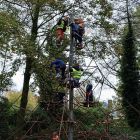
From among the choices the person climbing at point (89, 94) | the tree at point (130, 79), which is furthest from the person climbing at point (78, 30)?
the tree at point (130, 79)

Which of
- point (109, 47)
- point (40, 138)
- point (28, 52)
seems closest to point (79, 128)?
point (40, 138)

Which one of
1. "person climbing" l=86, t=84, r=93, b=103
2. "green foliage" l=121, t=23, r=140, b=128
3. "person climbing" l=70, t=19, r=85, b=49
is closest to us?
"person climbing" l=86, t=84, r=93, b=103

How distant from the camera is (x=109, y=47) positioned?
22.9 m

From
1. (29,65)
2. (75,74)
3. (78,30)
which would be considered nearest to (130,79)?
(29,65)

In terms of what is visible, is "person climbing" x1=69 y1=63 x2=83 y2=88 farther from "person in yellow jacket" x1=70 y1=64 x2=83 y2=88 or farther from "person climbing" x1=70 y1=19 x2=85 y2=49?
"person climbing" x1=70 y1=19 x2=85 y2=49

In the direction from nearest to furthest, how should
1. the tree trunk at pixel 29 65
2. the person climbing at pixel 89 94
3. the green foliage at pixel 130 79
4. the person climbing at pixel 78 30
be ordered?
the person climbing at pixel 89 94 < the person climbing at pixel 78 30 < the tree trunk at pixel 29 65 < the green foliage at pixel 130 79

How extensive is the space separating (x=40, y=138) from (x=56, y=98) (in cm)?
114

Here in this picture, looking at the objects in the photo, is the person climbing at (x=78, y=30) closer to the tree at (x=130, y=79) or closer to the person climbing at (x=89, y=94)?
the person climbing at (x=89, y=94)

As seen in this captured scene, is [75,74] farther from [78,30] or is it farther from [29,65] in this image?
[29,65]

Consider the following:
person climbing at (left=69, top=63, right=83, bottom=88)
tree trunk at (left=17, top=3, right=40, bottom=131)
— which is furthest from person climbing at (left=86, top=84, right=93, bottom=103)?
tree trunk at (left=17, top=3, right=40, bottom=131)

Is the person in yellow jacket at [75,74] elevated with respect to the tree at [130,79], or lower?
lower

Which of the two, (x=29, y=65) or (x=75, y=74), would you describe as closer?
(x=75, y=74)

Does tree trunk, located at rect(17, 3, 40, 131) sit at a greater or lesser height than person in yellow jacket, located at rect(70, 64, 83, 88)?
greater

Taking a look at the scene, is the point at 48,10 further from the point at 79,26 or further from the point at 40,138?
the point at 40,138
